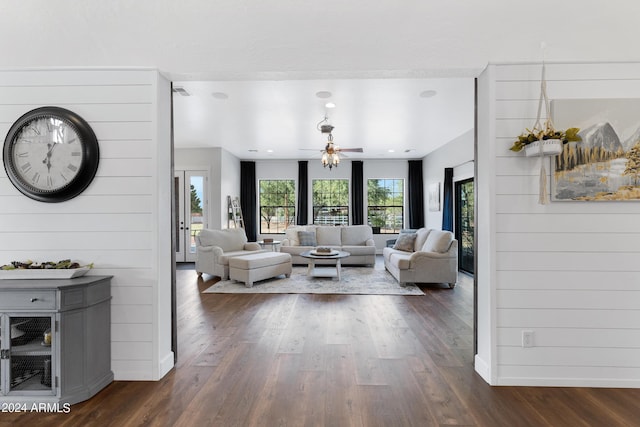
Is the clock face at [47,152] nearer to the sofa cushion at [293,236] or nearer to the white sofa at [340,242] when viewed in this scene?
the white sofa at [340,242]

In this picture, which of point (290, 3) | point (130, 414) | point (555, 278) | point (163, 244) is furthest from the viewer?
point (163, 244)

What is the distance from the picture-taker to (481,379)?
239cm

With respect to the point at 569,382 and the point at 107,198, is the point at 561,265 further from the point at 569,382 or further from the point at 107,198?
the point at 107,198

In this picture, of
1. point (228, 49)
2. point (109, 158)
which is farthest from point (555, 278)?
point (109, 158)

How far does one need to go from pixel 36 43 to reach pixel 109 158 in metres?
0.98

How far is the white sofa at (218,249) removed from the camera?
576 centimetres

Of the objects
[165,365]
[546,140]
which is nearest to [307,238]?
[165,365]

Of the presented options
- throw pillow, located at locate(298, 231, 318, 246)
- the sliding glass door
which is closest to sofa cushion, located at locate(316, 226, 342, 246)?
throw pillow, located at locate(298, 231, 318, 246)

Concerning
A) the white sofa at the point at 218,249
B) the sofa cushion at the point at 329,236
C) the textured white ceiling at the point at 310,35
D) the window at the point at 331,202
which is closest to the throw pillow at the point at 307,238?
the sofa cushion at the point at 329,236

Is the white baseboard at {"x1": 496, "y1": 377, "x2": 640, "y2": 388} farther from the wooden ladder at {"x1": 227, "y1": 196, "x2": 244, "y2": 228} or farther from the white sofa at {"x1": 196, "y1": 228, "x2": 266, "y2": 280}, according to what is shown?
the wooden ladder at {"x1": 227, "y1": 196, "x2": 244, "y2": 228}

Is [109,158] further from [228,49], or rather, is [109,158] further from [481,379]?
[481,379]

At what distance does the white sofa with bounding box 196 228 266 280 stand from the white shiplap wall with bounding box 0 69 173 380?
3327mm

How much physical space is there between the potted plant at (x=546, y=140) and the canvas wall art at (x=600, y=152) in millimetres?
134

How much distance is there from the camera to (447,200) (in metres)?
7.05
